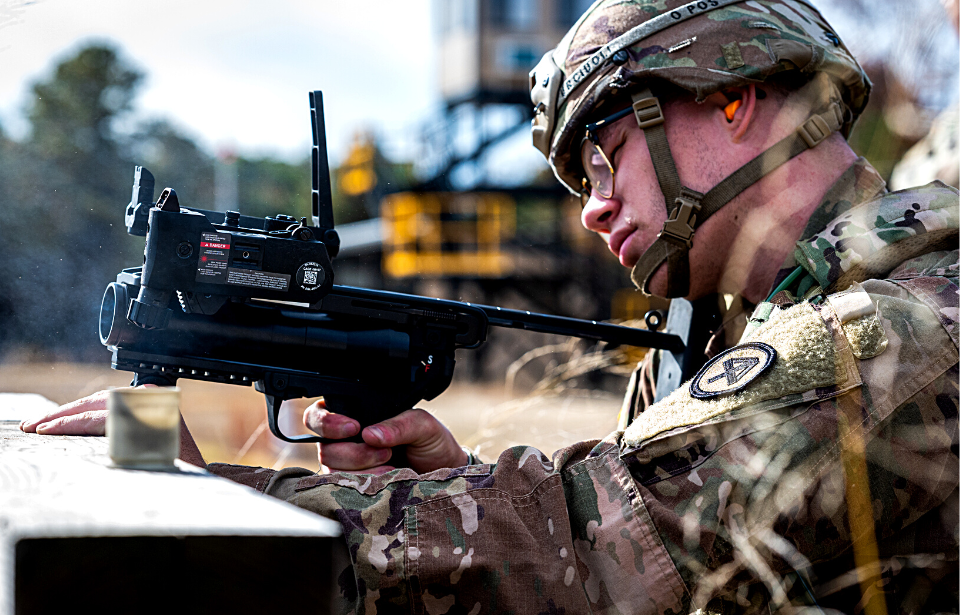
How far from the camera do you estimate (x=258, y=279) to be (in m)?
1.98

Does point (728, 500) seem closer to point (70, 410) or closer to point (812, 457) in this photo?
point (812, 457)

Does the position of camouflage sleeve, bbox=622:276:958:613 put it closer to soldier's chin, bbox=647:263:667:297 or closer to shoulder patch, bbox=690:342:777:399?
shoulder patch, bbox=690:342:777:399

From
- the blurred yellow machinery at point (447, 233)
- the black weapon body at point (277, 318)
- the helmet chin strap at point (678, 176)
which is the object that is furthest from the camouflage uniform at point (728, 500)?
the blurred yellow machinery at point (447, 233)

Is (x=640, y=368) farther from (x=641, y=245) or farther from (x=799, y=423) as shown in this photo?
(x=799, y=423)

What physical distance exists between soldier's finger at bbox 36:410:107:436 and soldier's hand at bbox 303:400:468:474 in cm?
65

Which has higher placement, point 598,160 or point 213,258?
point 598,160

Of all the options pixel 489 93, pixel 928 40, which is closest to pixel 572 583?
pixel 928 40

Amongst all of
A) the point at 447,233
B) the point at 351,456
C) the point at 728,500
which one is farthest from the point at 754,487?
the point at 447,233

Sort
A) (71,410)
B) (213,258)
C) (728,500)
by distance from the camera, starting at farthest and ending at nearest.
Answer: (213,258) < (71,410) < (728,500)

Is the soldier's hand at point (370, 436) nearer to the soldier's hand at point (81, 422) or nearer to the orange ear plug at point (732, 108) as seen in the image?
the soldier's hand at point (81, 422)

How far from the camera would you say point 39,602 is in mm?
821

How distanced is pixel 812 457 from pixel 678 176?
1064 millimetres

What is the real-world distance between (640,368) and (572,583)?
153cm

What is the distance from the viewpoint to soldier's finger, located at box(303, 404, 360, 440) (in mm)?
2270
